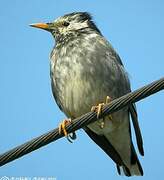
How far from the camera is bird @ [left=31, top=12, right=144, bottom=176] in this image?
7566 millimetres

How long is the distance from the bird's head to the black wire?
2.92 m

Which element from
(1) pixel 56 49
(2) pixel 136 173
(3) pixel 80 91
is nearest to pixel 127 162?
(2) pixel 136 173

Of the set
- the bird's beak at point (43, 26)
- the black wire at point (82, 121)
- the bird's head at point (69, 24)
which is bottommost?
the black wire at point (82, 121)

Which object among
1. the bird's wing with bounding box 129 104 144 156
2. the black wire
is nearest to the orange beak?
the bird's wing with bounding box 129 104 144 156

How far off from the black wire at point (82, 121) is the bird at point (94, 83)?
43.8 inches

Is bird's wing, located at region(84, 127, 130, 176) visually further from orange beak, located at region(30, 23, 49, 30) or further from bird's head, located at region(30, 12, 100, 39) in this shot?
orange beak, located at region(30, 23, 49, 30)

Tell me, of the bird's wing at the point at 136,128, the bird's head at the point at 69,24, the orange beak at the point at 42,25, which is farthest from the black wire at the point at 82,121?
the orange beak at the point at 42,25

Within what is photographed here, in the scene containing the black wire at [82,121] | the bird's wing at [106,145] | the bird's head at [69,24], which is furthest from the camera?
the bird's head at [69,24]

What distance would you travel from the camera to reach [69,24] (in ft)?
28.6

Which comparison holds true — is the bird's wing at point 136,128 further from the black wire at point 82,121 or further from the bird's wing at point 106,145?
the black wire at point 82,121

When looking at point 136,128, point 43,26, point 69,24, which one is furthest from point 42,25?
point 136,128

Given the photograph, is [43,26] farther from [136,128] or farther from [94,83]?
[136,128]

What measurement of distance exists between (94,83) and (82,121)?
1786 millimetres

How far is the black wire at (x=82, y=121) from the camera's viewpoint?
525 cm
